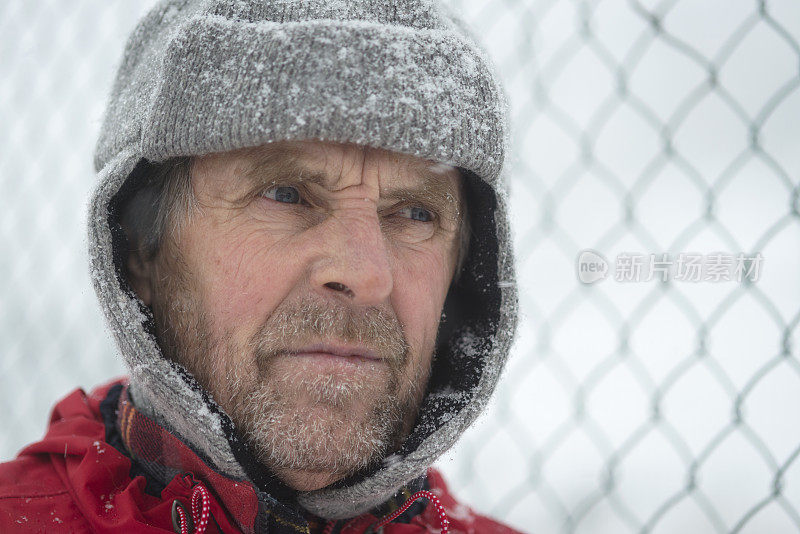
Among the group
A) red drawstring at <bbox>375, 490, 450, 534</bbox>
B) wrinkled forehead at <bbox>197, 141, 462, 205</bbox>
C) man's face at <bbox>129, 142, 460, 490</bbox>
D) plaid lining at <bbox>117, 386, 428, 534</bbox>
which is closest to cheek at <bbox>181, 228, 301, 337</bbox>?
man's face at <bbox>129, 142, 460, 490</bbox>

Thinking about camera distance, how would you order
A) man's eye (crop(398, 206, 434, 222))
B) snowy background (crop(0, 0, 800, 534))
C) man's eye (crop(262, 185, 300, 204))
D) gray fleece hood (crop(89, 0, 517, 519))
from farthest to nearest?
snowy background (crop(0, 0, 800, 534)), man's eye (crop(398, 206, 434, 222)), man's eye (crop(262, 185, 300, 204)), gray fleece hood (crop(89, 0, 517, 519))

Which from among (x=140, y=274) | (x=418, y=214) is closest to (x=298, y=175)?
(x=418, y=214)

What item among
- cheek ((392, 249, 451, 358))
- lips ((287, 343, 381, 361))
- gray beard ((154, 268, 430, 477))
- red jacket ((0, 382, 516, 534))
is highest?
cheek ((392, 249, 451, 358))

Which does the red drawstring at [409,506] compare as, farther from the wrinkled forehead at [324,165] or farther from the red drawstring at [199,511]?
→ the wrinkled forehead at [324,165]

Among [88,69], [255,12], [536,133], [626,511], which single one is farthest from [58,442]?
[88,69]

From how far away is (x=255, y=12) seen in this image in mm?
992

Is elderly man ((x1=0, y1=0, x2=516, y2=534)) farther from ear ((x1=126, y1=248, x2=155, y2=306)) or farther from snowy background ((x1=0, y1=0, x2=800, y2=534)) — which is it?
snowy background ((x1=0, y1=0, x2=800, y2=534))

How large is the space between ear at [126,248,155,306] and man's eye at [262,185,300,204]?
287 mm

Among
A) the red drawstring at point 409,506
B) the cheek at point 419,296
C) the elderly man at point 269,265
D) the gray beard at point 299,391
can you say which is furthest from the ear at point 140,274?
the red drawstring at point 409,506

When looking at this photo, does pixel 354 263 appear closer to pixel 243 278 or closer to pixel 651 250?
pixel 243 278

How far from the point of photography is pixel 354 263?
3.28ft

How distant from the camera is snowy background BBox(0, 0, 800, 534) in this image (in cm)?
154

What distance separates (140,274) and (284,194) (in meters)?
0.34

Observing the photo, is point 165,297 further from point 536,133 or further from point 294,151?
point 536,133
